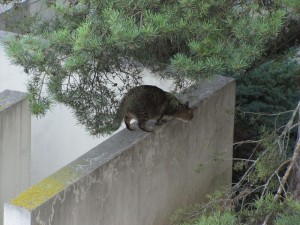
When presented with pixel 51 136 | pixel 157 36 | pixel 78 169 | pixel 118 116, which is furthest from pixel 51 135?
pixel 157 36

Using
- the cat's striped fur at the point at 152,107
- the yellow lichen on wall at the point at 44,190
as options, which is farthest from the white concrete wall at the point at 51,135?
the yellow lichen on wall at the point at 44,190

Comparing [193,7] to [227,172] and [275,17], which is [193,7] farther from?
[227,172]

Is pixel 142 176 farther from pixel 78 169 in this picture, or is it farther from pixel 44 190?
pixel 44 190

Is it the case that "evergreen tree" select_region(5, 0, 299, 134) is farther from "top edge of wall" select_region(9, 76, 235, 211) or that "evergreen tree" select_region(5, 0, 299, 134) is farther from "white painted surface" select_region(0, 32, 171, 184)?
"white painted surface" select_region(0, 32, 171, 184)

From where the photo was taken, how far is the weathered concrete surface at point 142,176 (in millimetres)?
5316

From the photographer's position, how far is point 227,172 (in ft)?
26.1

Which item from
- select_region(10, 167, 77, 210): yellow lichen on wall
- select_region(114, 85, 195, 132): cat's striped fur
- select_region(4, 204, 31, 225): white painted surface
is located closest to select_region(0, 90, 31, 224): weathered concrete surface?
select_region(114, 85, 195, 132): cat's striped fur

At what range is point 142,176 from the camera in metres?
6.20

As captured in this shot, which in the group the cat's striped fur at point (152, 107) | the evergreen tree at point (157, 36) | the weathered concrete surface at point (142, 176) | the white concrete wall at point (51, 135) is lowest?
the white concrete wall at point (51, 135)

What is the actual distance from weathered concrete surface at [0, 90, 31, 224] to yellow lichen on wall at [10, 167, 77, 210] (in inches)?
57.2

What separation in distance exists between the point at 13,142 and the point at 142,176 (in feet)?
5.00

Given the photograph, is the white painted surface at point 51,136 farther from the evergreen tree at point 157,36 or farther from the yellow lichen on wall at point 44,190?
the evergreen tree at point 157,36

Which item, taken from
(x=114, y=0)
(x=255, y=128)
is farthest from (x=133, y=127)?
(x=255, y=128)

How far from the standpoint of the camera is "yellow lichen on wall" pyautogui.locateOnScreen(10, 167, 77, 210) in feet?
16.8
